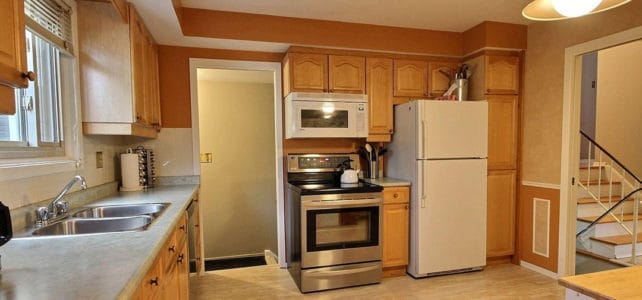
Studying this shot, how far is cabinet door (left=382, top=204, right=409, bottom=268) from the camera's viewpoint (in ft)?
9.34

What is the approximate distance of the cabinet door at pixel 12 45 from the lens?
928 mm

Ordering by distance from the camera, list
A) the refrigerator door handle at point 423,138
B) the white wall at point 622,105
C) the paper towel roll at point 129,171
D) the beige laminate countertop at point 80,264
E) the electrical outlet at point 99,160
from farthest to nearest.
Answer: the white wall at point 622,105
the refrigerator door handle at point 423,138
the paper towel roll at point 129,171
the electrical outlet at point 99,160
the beige laminate countertop at point 80,264

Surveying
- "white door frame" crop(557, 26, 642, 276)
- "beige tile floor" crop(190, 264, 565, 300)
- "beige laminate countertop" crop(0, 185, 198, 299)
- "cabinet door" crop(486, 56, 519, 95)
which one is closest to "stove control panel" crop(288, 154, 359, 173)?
"beige tile floor" crop(190, 264, 565, 300)

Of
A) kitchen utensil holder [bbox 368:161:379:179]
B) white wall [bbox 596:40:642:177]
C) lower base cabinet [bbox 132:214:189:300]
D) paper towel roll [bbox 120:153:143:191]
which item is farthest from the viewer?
white wall [bbox 596:40:642:177]

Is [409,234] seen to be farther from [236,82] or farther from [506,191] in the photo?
[236,82]

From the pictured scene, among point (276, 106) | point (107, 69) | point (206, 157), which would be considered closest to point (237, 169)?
point (206, 157)

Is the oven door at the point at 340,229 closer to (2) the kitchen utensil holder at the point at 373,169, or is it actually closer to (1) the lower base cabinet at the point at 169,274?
(2) the kitchen utensil holder at the point at 373,169

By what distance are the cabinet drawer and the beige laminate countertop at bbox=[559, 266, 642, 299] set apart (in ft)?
5.67

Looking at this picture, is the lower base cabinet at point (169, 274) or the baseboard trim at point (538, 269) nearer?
the lower base cabinet at point (169, 274)

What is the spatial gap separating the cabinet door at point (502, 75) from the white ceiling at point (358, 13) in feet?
1.18

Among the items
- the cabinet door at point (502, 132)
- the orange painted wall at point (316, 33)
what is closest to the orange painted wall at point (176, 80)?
the orange painted wall at point (316, 33)

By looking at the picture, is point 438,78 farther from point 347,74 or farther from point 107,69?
point 107,69

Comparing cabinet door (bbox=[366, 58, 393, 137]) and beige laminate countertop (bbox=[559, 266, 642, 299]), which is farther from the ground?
cabinet door (bbox=[366, 58, 393, 137])

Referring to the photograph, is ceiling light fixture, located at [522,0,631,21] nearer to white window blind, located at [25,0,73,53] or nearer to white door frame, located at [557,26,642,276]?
white door frame, located at [557,26,642,276]
